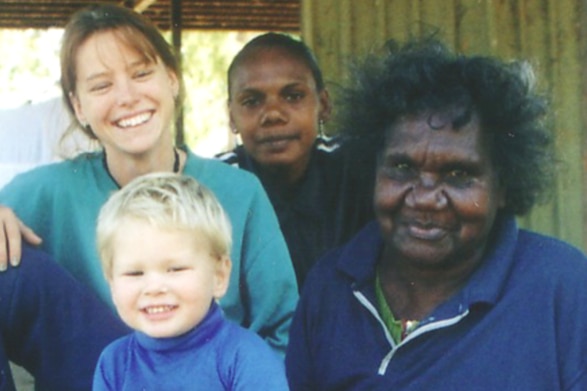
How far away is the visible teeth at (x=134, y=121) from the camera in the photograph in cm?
311

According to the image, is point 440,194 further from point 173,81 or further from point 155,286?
point 173,81

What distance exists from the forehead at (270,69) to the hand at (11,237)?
1289 millimetres

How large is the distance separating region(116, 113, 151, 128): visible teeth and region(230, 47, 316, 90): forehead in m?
0.90

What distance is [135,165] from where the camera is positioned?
3.19 meters

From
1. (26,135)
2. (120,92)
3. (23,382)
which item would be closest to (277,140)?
(120,92)

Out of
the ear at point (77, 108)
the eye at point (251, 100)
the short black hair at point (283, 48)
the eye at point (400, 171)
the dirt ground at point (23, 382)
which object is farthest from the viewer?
the dirt ground at point (23, 382)

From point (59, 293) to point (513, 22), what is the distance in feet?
9.51

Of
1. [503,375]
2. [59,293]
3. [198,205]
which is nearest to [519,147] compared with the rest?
[503,375]

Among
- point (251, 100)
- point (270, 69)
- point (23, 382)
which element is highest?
point (270, 69)

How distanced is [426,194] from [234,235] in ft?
2.40

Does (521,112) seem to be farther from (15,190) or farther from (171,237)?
(15,190)

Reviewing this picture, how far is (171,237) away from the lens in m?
2.46

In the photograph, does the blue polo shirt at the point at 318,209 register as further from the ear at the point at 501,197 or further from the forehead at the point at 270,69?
the ear at the point at 501,197

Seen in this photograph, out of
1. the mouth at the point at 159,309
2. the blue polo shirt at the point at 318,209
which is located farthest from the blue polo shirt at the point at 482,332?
the blue polo shirt at the point at 318,209
